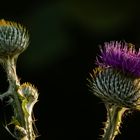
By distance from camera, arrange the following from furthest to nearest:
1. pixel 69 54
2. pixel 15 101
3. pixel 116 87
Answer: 1. pixel 69 54
2. pixel 116 87
3. pixel 15 101

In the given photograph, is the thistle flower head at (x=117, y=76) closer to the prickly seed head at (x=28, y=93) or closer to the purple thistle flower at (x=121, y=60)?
the purple thistle flower at (x=121, y=60)

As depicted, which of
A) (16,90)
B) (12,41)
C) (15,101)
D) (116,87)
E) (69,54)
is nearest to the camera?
(15,101)

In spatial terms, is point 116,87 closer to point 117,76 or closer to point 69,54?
point 117,76

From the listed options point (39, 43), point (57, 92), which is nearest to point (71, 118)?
point (57, 92)

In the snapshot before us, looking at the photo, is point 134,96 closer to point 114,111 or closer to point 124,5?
point 114,111

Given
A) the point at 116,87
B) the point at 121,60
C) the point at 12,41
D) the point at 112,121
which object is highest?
the point at 12,41

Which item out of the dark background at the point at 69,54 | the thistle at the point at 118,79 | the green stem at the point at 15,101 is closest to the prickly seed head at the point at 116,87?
the thistle at the point at 118,79

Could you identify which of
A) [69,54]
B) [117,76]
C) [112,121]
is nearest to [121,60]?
[117,76]
